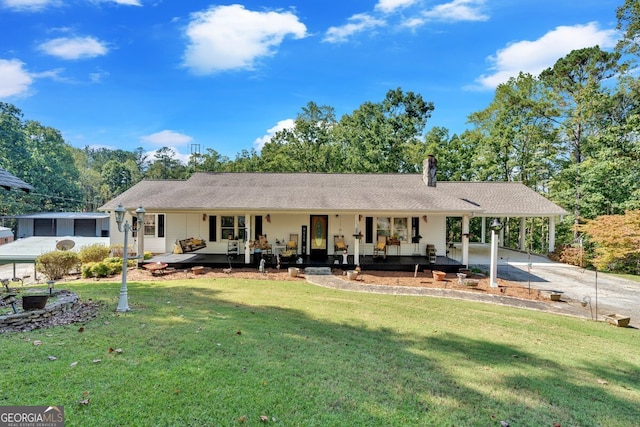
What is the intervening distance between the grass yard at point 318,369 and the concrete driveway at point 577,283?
2.58 meters

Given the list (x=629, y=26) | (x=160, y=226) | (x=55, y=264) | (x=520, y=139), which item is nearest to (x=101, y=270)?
(x=55, y=264)

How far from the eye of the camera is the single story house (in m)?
13.4

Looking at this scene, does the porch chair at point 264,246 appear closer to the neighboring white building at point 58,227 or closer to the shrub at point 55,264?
the shrub at point 55,264

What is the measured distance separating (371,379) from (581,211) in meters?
25.0

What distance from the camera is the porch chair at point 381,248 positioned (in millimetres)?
14844

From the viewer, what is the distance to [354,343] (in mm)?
5656

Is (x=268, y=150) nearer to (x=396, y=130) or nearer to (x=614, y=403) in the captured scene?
(x=396, y=130)

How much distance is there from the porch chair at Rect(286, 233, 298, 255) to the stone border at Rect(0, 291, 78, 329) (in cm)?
873

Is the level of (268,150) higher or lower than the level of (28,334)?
higher

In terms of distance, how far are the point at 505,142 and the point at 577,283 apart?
17.6 metres

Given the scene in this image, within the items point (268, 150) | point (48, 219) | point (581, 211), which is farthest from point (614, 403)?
point (48, 219)

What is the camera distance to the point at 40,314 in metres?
6.00

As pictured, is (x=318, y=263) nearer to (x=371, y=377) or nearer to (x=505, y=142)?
(x=371, y=377)

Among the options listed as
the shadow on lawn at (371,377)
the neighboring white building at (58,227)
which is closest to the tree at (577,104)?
the shadow on lawn at (371,377)
